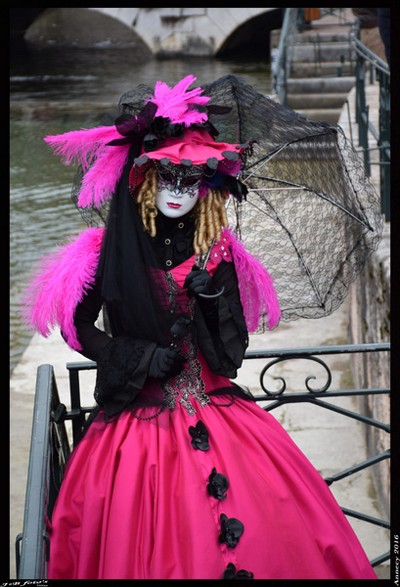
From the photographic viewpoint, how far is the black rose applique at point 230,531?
281 cm

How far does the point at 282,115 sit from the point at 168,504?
1.42 metres

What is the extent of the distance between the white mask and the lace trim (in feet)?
0.63

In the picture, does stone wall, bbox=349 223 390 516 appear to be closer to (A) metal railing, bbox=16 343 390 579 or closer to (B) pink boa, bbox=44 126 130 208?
(A) metal railing, bbox=16 343 390 579

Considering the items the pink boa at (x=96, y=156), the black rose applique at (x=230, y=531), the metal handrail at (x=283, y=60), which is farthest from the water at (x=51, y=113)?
the black rose applique at (x=230, y=531)

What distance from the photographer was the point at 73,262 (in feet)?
10.3

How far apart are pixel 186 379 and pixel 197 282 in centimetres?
32

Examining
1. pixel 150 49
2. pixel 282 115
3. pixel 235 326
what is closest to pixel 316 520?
pixel 235 326

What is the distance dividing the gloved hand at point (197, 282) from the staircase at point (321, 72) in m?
9.50

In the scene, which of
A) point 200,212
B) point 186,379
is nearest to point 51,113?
point 200,212

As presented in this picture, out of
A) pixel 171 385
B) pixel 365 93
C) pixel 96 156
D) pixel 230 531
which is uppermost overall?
pixel 365 93

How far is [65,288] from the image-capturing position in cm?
312

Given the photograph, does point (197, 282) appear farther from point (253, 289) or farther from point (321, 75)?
point (321, 75)

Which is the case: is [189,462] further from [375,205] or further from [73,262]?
[375,205]

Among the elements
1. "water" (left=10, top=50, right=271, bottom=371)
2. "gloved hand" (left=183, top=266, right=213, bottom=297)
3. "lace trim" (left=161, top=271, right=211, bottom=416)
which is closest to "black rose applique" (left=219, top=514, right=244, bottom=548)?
"lace trim" (left=161, top=271, right=211, bottom=416)
